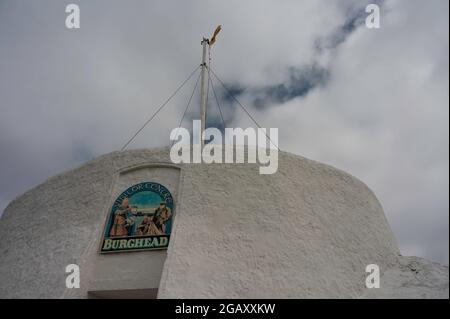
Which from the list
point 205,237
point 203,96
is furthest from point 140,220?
point 203,96

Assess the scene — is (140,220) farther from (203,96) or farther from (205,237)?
(203,96)

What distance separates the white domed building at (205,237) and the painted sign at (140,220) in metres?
0.02

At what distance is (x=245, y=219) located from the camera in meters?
8.76

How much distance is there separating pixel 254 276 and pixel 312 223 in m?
1.79

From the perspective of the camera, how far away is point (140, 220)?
8.85 metres

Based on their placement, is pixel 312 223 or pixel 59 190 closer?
pixel 312 223

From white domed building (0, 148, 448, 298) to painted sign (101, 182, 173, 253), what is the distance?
2 cm

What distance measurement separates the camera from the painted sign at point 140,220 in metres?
8.63

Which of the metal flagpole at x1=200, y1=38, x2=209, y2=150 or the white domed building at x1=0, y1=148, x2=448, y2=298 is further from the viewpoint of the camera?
the metal flagpole at x1=200, y1=38, x2=209, y2=150

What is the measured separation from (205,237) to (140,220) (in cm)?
145

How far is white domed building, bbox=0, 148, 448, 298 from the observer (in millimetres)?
8039
